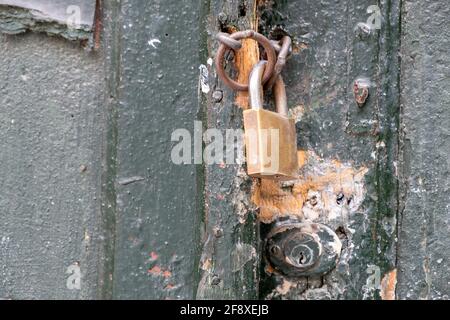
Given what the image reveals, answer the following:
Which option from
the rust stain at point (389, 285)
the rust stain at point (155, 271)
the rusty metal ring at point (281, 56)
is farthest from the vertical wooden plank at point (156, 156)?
the rust stain at point (389, 285)

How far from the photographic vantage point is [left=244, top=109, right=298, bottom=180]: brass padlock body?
731 mm

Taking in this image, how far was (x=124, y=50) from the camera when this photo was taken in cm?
82

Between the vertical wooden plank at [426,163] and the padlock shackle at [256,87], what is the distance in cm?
21

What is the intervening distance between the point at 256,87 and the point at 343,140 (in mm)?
155

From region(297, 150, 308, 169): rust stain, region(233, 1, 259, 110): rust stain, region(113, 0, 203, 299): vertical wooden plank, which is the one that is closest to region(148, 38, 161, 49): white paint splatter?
region(113, 0, 203, 299): vertical wooden plank

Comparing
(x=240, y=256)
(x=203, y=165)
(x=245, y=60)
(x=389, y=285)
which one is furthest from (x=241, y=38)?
(x=389, y=285)

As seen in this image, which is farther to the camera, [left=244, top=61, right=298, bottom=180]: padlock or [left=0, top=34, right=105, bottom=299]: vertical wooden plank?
[left=0, top=34, right=105, bottom=299]: vertical wooden plank

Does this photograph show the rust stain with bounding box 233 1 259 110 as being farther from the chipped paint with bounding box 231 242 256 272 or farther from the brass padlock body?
the chipped paint with bounding box 231 242 256 272

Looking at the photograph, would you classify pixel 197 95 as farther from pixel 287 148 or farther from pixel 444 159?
pixel 444 159

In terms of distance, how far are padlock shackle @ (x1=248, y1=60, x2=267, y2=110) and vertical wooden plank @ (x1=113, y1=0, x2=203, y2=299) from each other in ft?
0.27

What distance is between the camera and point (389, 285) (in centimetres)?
84

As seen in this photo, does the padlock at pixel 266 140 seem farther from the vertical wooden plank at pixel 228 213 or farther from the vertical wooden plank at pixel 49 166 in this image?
→ the vertical wooden plank at pixel 49 166

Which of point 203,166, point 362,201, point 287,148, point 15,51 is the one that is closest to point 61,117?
point 15,51

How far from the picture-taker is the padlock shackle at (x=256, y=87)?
761mm
